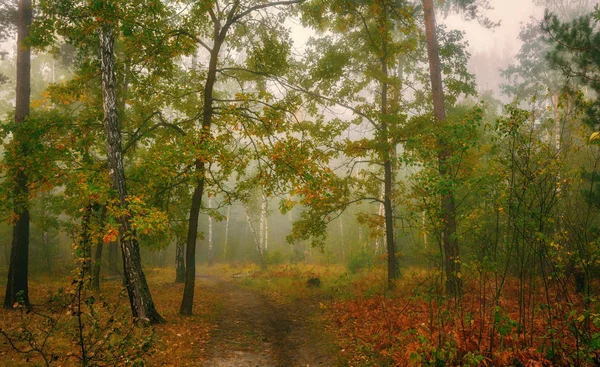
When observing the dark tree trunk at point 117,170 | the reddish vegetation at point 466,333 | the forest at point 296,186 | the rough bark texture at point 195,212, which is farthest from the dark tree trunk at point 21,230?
the reddish vegetation at point 466,333

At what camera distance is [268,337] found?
8.44 m

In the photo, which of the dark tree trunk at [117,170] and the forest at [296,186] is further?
the dark tree trunk at [117,170]

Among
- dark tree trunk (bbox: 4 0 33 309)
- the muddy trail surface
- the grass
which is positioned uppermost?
dark tree trunk (bbox: 4 0 33 309)

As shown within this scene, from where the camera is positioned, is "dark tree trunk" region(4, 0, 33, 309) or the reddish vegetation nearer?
the reddish vegetation

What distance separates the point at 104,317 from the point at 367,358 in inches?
268

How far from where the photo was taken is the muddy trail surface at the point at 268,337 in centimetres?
683

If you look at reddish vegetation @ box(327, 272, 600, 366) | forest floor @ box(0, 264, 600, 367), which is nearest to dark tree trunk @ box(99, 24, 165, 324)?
forest floor @ box(0, 264, 600, 367)

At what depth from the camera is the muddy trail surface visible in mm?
6832

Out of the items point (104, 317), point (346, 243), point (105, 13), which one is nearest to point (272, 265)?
point (346, 243)

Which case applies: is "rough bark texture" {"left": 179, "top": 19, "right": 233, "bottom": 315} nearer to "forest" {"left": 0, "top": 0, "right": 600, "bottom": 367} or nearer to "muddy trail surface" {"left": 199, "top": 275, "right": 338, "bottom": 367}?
"forest" {"left": 0, "top": 0, "right": 600, "bottom": 367}

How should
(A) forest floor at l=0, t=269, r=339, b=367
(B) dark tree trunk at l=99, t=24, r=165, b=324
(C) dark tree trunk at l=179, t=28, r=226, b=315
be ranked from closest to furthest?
(A) forest floor at l=0, t=269, r=339, b=367
(B) dark tree trunk at l=99, t=24, r=165, b=324
(C) dark tree trunk at l=179, t=28, r=226, b=315

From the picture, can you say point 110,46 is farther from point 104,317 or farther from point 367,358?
point 367,358

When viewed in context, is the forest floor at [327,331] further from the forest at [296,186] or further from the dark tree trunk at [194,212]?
the dark tree trunk at [194,212]

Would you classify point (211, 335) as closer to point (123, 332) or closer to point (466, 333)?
point (123, 332)
